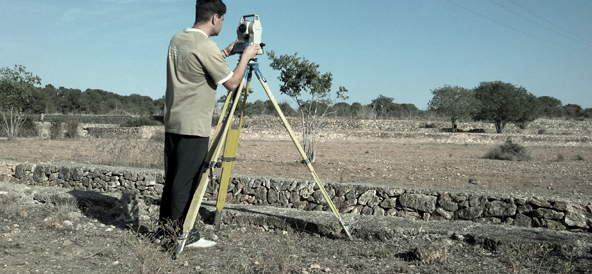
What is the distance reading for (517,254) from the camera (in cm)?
346


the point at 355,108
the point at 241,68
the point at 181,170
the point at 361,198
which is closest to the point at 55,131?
the point at 361,198

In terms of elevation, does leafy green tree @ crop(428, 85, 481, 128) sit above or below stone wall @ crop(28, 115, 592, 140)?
above

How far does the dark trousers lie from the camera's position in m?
3.53

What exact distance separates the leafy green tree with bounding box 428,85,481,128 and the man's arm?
1591 inches

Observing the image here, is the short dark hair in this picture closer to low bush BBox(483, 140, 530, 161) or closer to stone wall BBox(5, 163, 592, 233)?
stone wall BBox(5, 163, 592, 233)

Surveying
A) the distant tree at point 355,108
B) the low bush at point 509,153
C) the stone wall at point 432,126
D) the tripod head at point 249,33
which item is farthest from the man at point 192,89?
the distant tree at point 355,108

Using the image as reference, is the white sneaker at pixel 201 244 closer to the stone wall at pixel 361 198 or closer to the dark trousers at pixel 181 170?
the dark trousers at pixel 181 170

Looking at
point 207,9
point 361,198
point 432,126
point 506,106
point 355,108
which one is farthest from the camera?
point 355,108

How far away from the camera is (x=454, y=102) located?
42.1m

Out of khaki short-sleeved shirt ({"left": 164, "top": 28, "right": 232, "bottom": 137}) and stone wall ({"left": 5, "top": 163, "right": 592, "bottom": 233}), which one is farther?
stone wall ({"left": 5, "top": 163, "right": 592, "bottom": 233})

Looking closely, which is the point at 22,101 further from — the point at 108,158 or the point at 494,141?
the point at 494,141

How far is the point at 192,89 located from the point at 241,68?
36 cm

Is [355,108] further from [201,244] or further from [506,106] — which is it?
[201,244]

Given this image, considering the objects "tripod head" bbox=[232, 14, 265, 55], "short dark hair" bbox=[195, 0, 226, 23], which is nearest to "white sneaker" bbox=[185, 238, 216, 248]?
"tripod head" bbox=[232, 14, 265, 55]
